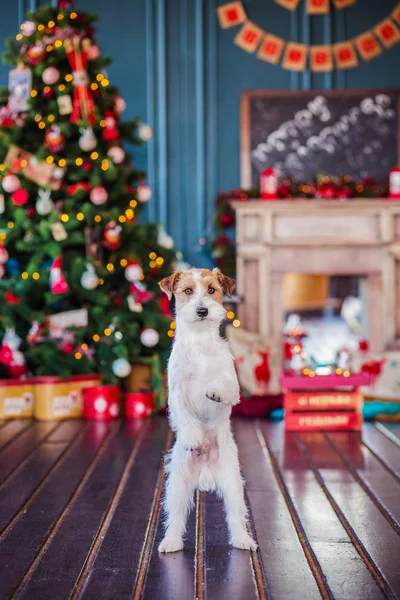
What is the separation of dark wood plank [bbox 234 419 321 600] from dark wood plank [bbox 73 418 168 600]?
0.44m

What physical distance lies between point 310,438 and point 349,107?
148 inches

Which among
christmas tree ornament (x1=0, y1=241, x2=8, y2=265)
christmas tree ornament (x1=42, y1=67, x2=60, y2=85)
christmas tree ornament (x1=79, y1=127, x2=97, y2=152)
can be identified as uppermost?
christmas tree ornament (x1=42, y1=67, x2=60, y2=85)

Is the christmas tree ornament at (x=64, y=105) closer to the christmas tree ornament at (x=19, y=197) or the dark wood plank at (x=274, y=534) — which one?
the christmas tree ornament at (x=19, y=197)

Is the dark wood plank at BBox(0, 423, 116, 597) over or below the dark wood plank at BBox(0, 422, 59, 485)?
over

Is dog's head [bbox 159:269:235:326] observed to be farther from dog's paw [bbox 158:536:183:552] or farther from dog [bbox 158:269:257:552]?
dog's paw [bbox 158:536:183:552]

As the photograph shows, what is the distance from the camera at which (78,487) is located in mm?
4180

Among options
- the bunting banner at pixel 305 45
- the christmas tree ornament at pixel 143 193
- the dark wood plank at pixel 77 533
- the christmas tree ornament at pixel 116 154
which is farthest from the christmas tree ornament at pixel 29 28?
the dark wood plank at pixel 77 533

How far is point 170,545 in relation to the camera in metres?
3.18

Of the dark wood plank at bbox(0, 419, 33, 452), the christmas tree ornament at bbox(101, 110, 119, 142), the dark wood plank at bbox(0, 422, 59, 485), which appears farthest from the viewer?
the christmas tree ornament at bbox(101, 110, 119, 142)

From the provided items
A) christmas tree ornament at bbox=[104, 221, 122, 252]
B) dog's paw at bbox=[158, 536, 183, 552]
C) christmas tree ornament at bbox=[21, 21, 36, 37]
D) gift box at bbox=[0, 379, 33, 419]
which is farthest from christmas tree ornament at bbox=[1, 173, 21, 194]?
dog's paw at bbox=[158, 536, 183, 552]

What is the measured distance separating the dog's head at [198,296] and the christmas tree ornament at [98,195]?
3.39 metres

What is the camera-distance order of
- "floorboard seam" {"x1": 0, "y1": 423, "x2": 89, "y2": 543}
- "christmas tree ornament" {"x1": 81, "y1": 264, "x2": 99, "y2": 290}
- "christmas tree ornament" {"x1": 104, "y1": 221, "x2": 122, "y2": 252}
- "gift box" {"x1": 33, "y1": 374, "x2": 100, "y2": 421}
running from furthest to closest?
"christmas tree ornament" {"x1": 104, "y1": 221, "x2": 122, "y2": 252} < "christmas tree ornament" {"x1": 81, "y1": 264, "x2": 99, "y2": 290} < "gift box" {"x1": 33, "y1": 374, "x2": 100, "y2": 421} < "floorboard seam" {"x1": 0, "y1": 423, "x2": 89, "y2": 543}

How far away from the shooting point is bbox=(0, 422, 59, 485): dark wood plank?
461 centimetres

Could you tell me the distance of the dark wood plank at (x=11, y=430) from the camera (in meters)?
5.32
